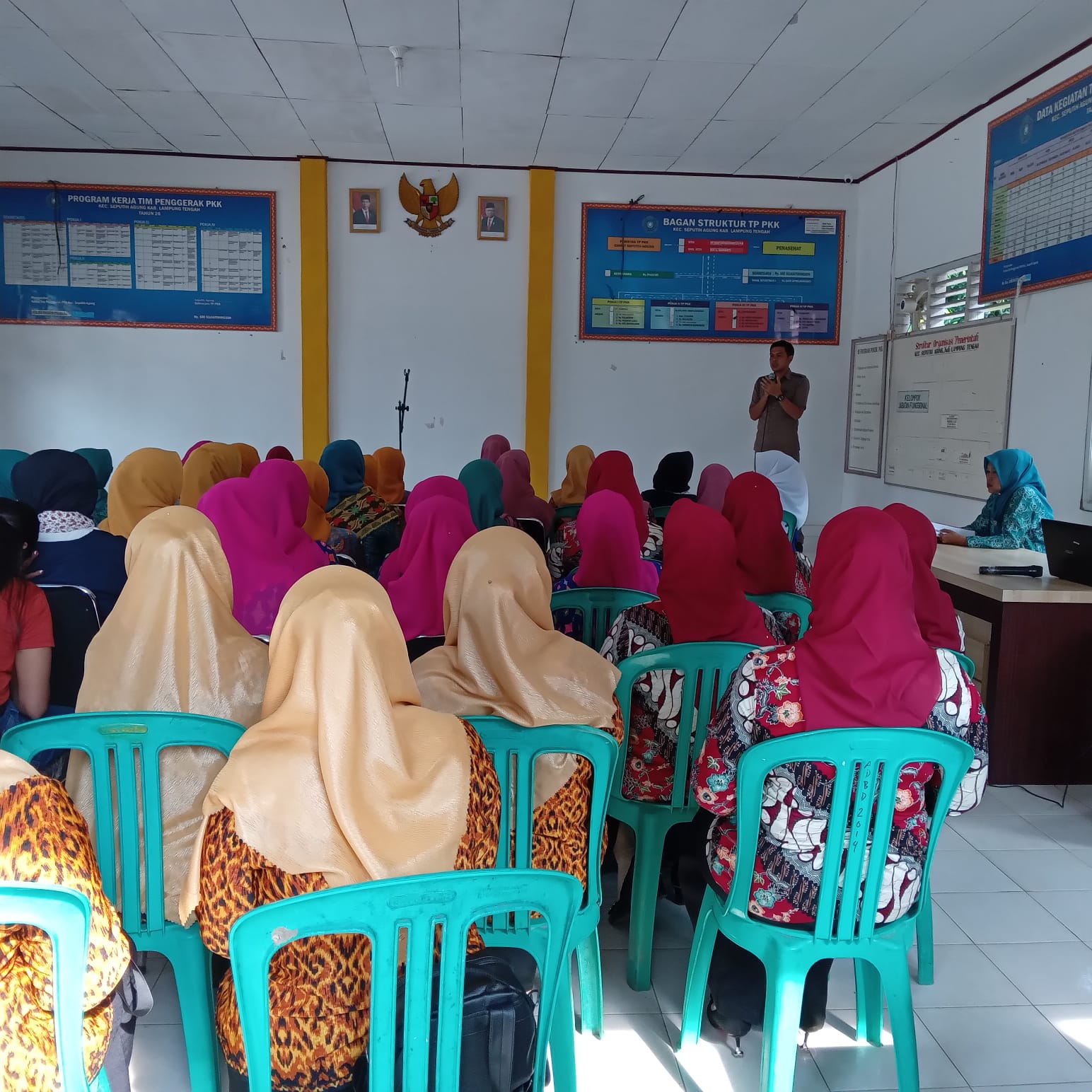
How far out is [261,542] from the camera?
8.46 ft

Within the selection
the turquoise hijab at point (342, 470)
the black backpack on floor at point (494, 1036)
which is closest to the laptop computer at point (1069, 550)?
the black backpack on floor at point (494, 1036)

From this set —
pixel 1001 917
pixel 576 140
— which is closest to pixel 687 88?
pixel 576 140

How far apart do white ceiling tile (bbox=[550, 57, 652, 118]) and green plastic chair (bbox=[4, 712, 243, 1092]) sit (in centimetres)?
423

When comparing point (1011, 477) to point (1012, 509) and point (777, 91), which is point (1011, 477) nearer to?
point (1012, 509)

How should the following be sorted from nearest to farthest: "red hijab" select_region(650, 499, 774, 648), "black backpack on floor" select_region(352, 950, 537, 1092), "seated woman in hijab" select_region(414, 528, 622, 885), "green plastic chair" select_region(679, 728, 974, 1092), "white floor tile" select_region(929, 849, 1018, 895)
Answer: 1. "black backpack on floor" select_region(352, 950, 537, 1092)
2. "green plastic chair" select_region(679, 728, 974, 1092)
3. "seated woman in hijab" select_region(414, 528, 622, 885)
4. "red hijab" select_region(650, 499, 774, 648)
5. "white floor tile" select_region(929, 849, 1018, 895)

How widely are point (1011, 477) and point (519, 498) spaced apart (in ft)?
6.97

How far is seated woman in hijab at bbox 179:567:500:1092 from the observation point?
1.13 m

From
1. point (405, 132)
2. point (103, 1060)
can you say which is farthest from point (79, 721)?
point (405, 132)

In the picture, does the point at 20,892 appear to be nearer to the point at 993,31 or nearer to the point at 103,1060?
the point at 103,1060

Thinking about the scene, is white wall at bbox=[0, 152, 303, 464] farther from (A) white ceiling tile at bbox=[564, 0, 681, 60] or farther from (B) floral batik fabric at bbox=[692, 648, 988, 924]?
(B) floral batik fabric at bbox=[692, 648, 988, 924]

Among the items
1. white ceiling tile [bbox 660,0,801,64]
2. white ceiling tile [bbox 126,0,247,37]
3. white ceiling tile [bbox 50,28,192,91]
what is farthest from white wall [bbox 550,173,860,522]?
white ceiling tile [bbox 126,0,247,37]

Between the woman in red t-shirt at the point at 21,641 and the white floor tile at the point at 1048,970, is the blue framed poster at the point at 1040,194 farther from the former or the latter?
the woman in red t-shirt at the point at 21,641

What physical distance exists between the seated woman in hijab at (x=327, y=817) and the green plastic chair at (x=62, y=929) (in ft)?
0.60

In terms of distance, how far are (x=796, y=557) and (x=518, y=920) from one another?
2.16 m
